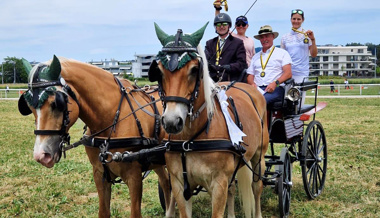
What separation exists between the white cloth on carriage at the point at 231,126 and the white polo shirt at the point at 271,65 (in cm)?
205

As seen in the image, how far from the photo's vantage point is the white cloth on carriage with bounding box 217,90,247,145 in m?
3.64

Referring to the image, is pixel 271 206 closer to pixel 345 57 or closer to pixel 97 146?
pixel 97 146

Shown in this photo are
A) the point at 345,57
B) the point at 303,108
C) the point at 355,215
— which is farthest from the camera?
the point at 345,57

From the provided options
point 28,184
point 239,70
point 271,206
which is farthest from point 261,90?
point 28,184

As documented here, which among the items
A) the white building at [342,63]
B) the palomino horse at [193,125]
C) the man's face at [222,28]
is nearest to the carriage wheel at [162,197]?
the palomino horse at [193,125]

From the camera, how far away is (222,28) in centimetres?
544

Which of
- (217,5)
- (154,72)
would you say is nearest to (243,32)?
(217,5)

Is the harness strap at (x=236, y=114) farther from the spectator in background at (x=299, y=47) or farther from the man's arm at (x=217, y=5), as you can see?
the spectator in background at (x=299, y=47)

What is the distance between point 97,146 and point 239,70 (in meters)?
2.44

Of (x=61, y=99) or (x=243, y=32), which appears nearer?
(x=61, y=99)

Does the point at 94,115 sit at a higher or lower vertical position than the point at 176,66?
lower

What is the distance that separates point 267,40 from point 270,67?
410 mm

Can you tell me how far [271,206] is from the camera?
233 inches

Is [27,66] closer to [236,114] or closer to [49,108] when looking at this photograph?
[49,108]
